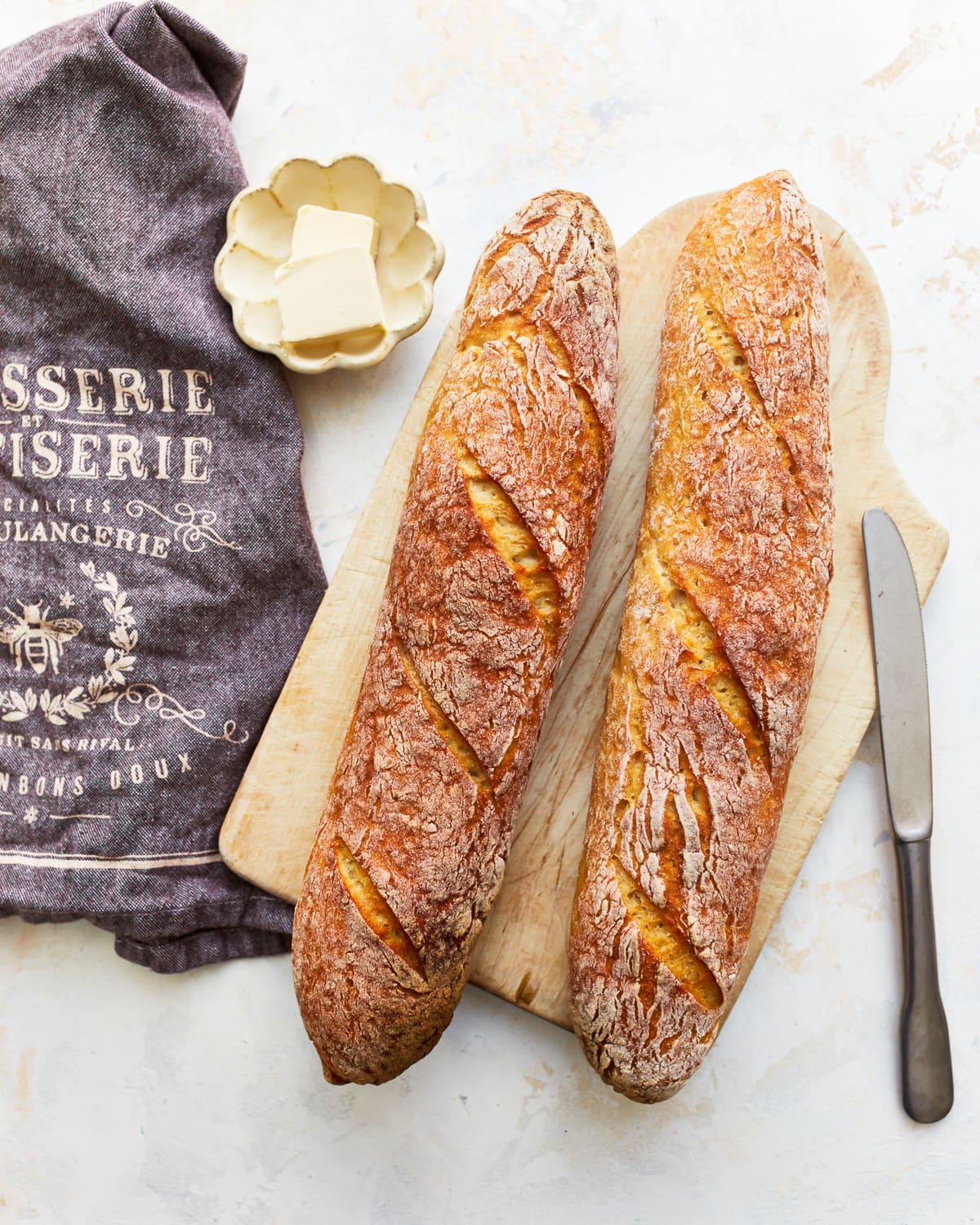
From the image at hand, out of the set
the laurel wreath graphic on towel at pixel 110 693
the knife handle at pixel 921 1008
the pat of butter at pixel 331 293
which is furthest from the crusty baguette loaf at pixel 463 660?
the knife handle at pixel 921 1008

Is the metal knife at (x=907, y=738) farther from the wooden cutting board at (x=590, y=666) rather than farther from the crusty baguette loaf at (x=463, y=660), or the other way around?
the crusty baguette loaf at (x=463, y=660)

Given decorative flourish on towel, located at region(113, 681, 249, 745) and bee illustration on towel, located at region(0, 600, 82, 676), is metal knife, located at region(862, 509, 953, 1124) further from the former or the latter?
bee illustration on towel, located at region(0, 600, 82, 676)

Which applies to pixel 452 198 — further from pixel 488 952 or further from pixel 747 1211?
pixel 747 1211

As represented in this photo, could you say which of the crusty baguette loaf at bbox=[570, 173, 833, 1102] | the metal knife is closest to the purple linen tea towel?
the crusty baguette loaf at bbox=[570, 173, 833, 1102]

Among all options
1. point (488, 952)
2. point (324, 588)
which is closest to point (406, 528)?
point (324, 588)

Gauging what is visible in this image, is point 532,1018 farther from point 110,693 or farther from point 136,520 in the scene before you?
point 136,520

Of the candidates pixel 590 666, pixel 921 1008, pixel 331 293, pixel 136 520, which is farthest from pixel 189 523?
pixel 921 1008
